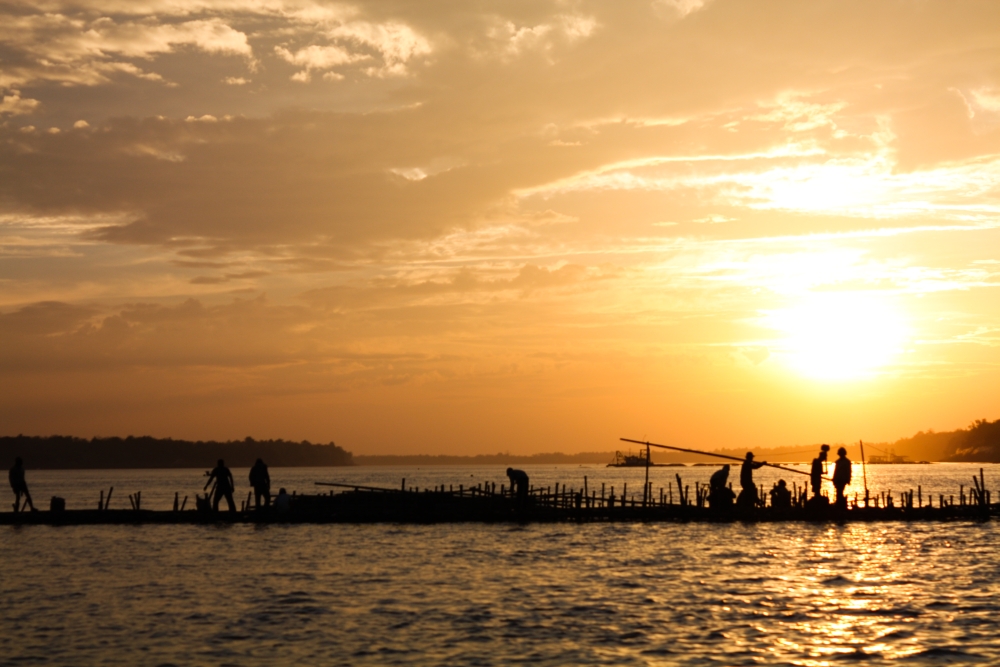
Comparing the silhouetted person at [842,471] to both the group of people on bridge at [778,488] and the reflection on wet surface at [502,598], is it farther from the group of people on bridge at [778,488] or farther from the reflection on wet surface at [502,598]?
the reflection on wet surface at [502,598]

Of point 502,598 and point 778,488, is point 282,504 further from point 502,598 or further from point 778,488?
point 778,488

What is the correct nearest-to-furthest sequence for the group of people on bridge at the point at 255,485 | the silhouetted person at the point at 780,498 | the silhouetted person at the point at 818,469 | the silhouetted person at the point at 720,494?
the silhouetted person at the point at 818,469 → the group of people on bridge at the point at 255,485 → the silhouetted person at the point at 720,494 → the silhouetted person at the point at 780,498

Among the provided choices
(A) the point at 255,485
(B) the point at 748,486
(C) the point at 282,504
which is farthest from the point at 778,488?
(A) the point at 255,485

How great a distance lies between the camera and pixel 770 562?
1427 inches

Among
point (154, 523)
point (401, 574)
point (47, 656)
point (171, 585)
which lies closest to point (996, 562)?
point (401, 574)

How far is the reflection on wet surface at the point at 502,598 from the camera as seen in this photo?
2206 cm

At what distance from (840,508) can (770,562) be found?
16.8 metres

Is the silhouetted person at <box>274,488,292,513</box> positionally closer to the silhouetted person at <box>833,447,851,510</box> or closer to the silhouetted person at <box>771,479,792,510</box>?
the silhouetted person at <box>771,479,792,510</box>

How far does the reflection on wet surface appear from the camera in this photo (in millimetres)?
22062

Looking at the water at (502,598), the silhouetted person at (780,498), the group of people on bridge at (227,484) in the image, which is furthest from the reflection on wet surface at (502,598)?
the silhouetted person at (780,498)

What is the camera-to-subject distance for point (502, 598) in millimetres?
29094

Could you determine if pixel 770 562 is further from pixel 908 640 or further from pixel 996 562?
pixel 908 640

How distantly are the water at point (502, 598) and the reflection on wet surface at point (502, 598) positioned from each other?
0.31ft

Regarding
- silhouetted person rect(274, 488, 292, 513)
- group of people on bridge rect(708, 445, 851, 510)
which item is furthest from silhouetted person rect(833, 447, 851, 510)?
silhouetted person rect(274, 488, 292, 513)
